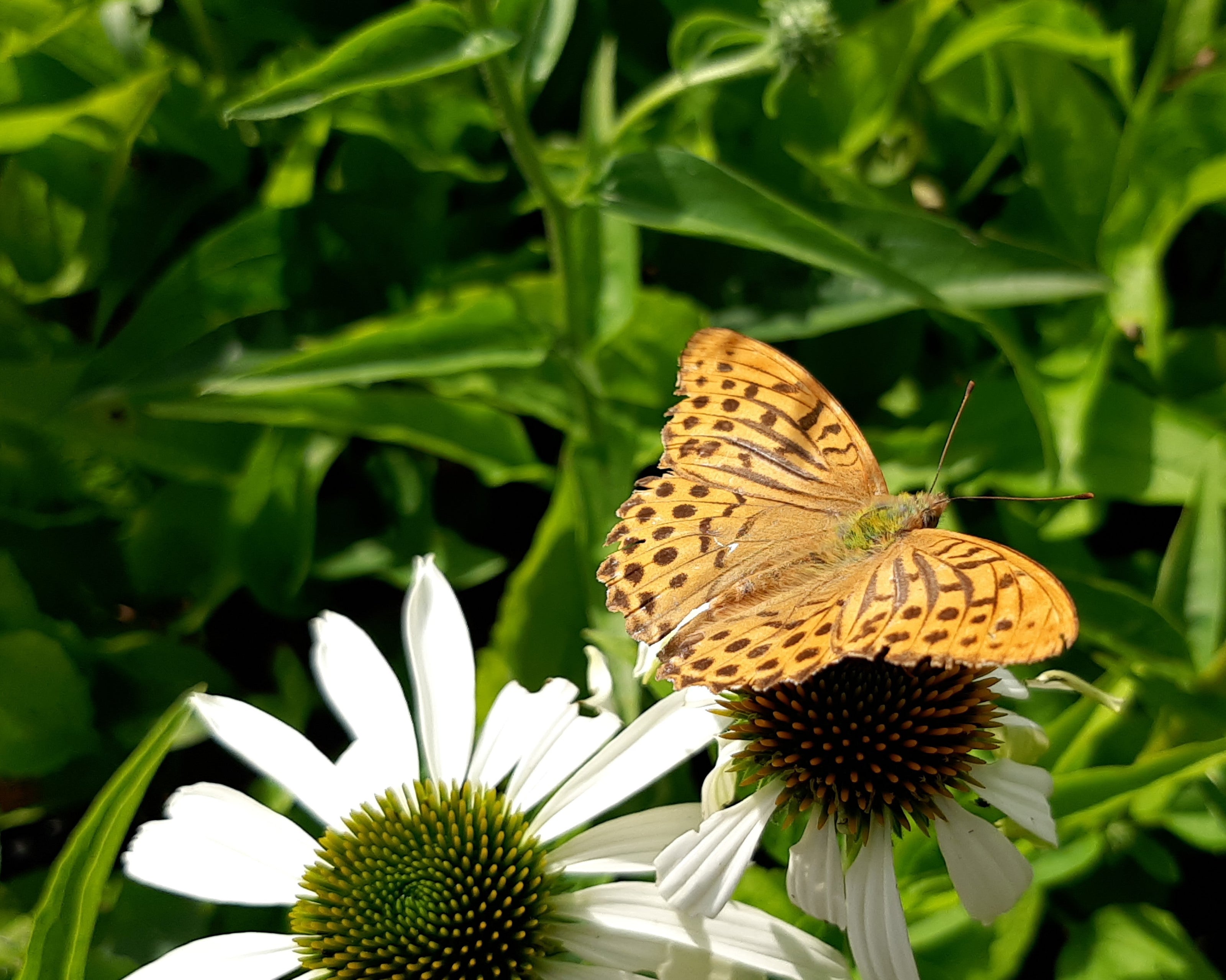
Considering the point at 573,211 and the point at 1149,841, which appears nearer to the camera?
the point at 1149,841

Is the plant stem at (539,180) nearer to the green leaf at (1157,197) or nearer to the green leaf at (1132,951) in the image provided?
the green leaf at (1157,197)

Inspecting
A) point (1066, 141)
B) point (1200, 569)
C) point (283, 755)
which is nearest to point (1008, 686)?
point (1200, 569)

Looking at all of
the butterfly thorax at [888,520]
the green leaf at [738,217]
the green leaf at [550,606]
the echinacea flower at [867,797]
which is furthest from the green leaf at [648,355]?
the echinacea flower at [867,797]

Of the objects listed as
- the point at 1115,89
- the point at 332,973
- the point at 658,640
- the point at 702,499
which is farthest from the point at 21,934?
the point at 1115,89

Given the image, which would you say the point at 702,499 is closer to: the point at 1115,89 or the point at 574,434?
the point at 574,434

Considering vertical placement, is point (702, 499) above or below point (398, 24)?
below

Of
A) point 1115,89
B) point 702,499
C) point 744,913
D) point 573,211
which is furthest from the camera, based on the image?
point 1115,89
